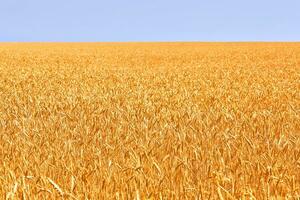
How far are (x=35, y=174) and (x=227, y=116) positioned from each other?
8.38ft

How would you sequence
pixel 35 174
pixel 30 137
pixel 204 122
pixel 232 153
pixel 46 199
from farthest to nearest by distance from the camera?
pixel 204 122, pixel 30 137, pixel 232 153, pixel 35 174, pixel 46 199

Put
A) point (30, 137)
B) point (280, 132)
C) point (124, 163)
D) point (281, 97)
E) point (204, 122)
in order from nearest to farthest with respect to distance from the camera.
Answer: point (124, 163)
point (30, 137)
point (280, 132)
point (204, 122)
point (281, 97)

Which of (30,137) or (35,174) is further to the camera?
(30,137)

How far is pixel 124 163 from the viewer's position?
314 centimetres

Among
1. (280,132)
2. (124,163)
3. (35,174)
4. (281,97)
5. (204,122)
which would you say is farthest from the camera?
(281,97)

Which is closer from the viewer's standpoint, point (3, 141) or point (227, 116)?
point (3, 141)

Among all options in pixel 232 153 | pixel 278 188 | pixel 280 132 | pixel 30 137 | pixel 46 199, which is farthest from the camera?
pixel 280 132

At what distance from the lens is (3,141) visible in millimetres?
3857

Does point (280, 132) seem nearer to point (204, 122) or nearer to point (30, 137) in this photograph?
point (204, 122)

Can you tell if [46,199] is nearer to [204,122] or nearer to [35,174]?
[35,174]

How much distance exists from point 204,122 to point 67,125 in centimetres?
128

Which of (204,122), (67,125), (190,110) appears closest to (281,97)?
(190,110)

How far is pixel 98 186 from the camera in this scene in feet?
8.48

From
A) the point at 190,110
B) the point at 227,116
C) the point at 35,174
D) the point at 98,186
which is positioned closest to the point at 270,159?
the point at 98,186
